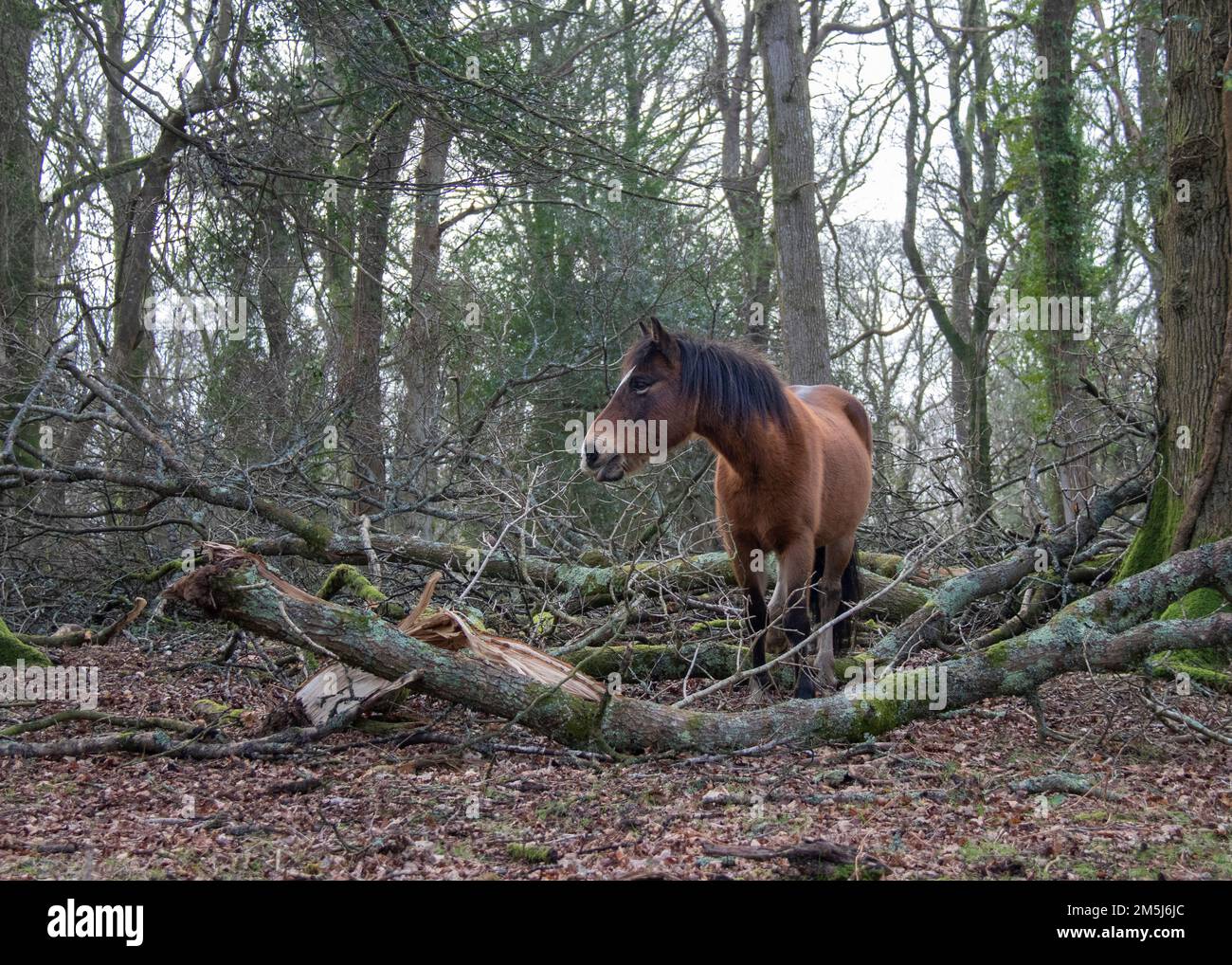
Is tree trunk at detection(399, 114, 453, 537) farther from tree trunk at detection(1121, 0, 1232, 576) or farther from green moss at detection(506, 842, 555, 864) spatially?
green moss at detection(506, 842, 555, 864)

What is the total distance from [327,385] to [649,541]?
12.1 feet

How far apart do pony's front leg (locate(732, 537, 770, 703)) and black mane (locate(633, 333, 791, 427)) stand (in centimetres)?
86

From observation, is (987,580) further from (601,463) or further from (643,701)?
(643,701)

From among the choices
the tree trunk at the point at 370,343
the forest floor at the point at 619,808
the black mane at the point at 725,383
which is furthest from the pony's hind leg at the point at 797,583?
the tree trunk at the point at 370,343

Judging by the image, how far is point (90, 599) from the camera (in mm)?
9328

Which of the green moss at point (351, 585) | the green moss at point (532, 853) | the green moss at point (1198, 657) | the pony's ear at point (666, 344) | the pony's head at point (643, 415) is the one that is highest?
the pony's ear at point (666, 344)

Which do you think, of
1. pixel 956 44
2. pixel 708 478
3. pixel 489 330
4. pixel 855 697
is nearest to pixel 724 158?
pixel 956 44

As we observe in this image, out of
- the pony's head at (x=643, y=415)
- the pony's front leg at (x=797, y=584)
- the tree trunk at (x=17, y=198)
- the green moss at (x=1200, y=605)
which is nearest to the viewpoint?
the pony's head at (x=643, y=415)

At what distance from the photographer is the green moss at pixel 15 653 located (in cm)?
667

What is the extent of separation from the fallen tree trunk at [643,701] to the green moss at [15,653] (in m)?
2.83

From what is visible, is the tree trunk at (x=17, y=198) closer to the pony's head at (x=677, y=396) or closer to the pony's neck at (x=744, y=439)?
the pony's head at (x=677, y=396)

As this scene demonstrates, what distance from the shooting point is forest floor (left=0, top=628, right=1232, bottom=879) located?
3584 mm

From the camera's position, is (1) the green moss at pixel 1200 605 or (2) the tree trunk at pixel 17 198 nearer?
(1) the green moss at pixel 1200 605

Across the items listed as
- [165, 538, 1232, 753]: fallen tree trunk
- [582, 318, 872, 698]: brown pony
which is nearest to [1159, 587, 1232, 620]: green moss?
[165, 538, 1232, 753]: fallen tree trunk
